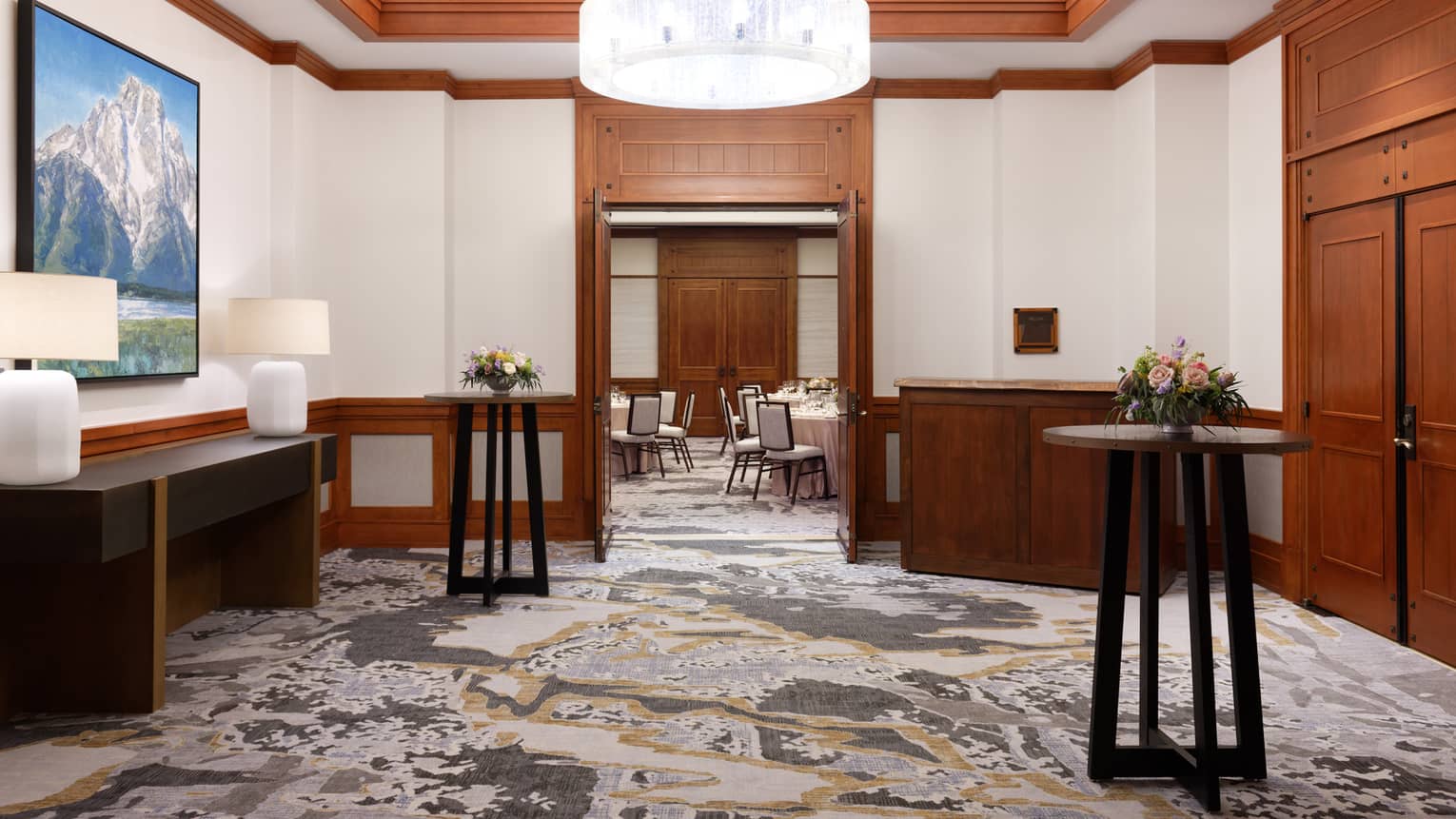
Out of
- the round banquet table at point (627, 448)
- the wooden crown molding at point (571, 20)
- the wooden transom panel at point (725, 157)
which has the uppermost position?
the wooden crown molding at point (571, 20)

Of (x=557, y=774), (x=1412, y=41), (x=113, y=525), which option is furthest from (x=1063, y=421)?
(x=113, y=525)

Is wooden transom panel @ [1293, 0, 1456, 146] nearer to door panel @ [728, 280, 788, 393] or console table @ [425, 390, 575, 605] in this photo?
console table @ [425, 390, 575, 605]

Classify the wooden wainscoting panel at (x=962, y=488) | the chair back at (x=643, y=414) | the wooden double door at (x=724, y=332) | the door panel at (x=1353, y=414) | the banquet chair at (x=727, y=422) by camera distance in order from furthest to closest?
the wooden double door at (x=724, y=332)
the banquet chair at (x=727, y=422)
the chair back at (x=643, y=414)
the wooden wainscoting panel at (x=962, y=488)
the door panel at (x=1353, y=414)

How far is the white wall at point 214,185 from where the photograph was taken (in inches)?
196

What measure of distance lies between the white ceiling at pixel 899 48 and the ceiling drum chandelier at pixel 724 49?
2.30 meters

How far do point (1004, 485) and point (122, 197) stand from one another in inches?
198

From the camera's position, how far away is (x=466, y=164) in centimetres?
760

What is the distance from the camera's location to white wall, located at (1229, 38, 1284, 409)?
19.8ft

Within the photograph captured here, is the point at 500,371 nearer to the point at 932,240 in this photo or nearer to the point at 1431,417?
the point at 932,240

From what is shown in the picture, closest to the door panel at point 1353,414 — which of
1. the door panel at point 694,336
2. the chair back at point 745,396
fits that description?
the chair back at point 745,396

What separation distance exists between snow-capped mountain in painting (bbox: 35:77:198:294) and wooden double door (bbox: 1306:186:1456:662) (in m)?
6.18

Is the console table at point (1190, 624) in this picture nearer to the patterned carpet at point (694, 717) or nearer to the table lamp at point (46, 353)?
the patterned carpet at point (694, 717)

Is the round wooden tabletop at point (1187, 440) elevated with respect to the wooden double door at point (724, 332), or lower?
lower

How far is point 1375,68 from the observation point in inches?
201
